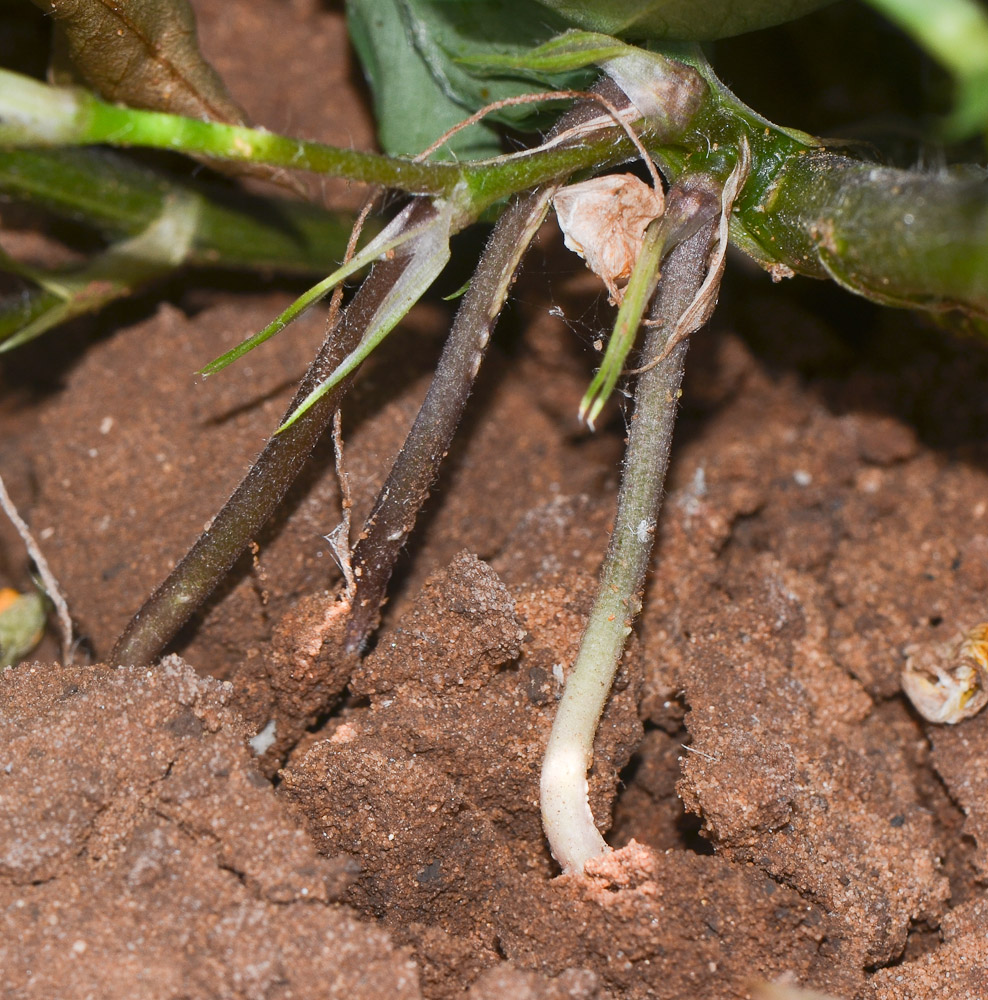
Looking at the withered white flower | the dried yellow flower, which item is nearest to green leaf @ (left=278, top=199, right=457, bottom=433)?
the withered white flower

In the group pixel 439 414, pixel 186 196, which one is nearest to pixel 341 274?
pixel 439 414

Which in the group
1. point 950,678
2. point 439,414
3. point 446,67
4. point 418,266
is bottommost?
point 950,678

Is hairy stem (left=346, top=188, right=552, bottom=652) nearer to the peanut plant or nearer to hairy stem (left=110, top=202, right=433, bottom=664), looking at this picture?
the peanut plant

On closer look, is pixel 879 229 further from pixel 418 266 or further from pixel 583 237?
pixel 418 266

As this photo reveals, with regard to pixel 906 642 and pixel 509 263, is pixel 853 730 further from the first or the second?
pixel 509 263

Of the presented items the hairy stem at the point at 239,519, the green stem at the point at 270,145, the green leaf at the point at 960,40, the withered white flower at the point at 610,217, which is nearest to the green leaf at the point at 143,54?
the green stem at the point at 270,145

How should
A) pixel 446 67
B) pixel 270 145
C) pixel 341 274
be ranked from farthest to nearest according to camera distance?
pixel 446 67 < pixel 341 274 < pixel 270 145

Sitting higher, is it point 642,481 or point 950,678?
point 642,481
